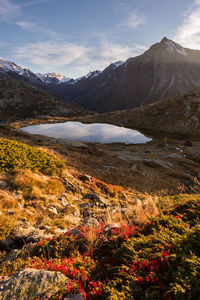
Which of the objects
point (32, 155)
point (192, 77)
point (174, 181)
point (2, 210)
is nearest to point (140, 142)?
point (174, 181)

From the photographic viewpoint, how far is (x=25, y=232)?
494 centimetres

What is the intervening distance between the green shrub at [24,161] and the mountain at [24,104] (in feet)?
340

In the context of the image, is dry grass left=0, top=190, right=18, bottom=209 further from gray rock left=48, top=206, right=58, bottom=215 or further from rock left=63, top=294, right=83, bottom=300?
rock left=63, top=294, right=83, bottom=300

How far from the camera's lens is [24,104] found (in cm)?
11912

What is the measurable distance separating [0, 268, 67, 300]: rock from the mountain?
110977 millimetres

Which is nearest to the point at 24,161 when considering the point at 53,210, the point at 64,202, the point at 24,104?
the point at 64,202

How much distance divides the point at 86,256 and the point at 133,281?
1289mm

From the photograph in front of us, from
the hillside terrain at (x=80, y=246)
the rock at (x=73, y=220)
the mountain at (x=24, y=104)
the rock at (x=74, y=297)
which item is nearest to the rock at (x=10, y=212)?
the hillside terrain at (x=80, y=246)

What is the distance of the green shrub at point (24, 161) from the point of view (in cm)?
805

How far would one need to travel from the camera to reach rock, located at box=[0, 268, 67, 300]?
8.98 feet

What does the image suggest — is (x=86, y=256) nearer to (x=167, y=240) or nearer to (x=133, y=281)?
(x=133, y=281)

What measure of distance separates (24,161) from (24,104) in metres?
126

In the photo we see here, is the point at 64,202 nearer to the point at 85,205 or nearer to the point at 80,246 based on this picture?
the point at 85,205

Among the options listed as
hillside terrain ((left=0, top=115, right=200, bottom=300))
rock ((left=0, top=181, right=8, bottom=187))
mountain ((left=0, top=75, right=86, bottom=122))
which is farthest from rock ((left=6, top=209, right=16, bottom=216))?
mountain ((left=0, top=75, right=86, bottom=122))
